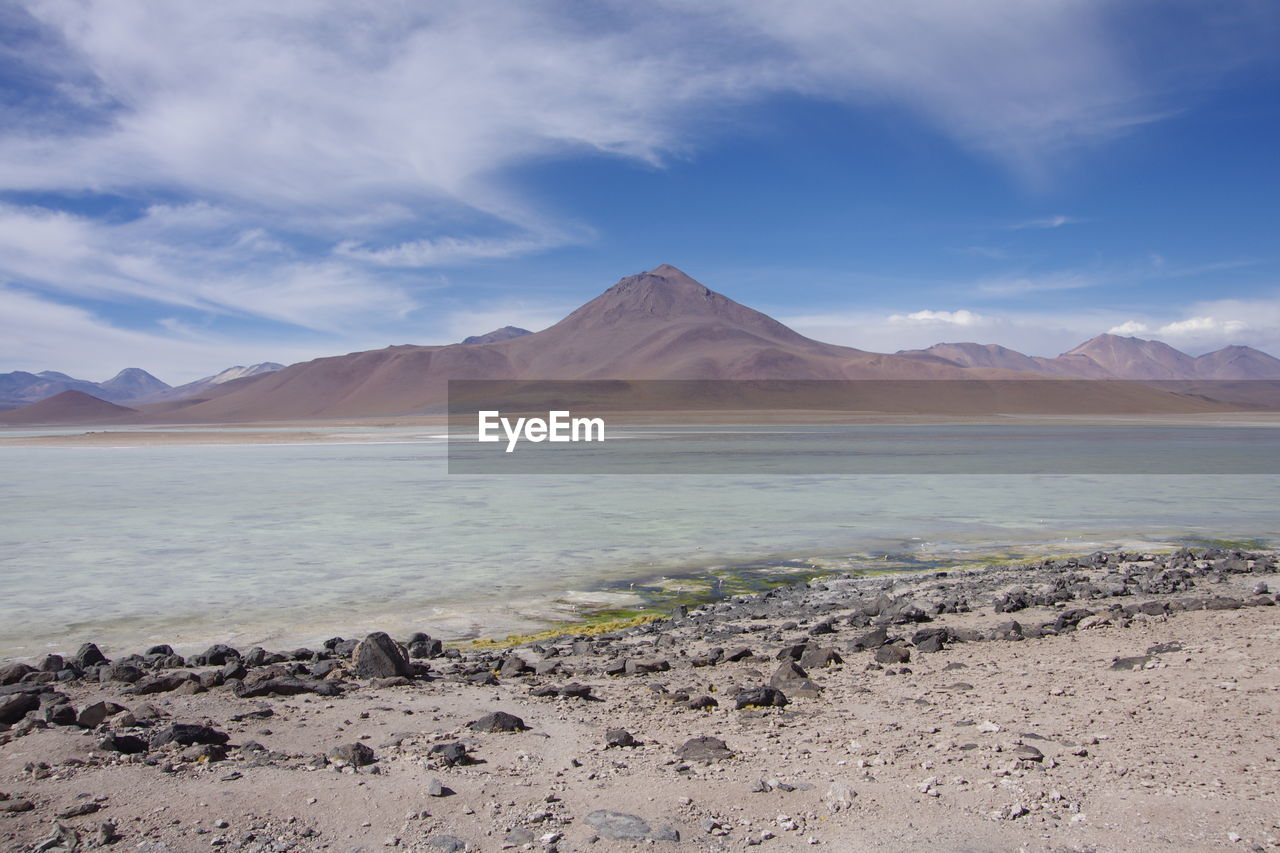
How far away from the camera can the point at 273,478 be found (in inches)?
893

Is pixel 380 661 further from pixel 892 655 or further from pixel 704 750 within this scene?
pixel 892 655

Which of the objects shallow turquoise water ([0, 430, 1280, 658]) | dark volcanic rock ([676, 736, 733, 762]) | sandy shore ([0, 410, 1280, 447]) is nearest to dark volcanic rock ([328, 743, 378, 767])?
dark volcanic rock ([676, 736, 733, 762])

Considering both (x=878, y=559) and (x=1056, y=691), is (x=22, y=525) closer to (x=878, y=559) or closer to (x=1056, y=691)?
(x=878, y=559)

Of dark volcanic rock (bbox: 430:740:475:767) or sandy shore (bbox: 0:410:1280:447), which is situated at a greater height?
sandy shore (bbox: 0:410:1280:447)

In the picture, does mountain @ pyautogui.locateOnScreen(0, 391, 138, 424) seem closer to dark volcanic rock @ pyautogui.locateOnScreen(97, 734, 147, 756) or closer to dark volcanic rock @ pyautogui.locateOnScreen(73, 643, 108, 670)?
dark volcanic rock @ pyautogui.locateOnScreen(73, 643, 108, 670)

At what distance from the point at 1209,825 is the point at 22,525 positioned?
15277 mm

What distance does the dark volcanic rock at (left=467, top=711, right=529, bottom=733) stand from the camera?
448 cm

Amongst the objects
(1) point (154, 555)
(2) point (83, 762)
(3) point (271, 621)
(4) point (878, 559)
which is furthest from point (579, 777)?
(1) point (154, 555)

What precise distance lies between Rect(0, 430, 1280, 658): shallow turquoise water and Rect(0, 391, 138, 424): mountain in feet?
544

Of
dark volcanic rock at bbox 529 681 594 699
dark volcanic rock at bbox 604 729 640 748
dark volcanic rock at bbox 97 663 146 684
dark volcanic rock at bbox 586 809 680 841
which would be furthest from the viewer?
dark volcanic rock at bbox 97 663 146 684

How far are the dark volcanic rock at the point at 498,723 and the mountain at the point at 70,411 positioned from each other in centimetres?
18042

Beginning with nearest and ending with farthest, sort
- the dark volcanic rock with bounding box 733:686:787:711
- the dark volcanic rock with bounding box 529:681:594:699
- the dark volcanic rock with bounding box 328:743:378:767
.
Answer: the dark volcanic rock with bounding box 328:743:378:767, the dark volcanic rock with bounding box 733:686:787:711, the dark volcanic rock with bounding box 529:681:594:699

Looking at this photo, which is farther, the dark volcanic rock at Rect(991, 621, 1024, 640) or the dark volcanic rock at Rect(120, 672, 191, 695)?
the dark volcanic rock at Rect(991, 621, 1024, 640)

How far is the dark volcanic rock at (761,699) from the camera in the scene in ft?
15.9
